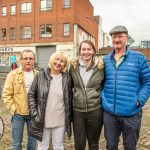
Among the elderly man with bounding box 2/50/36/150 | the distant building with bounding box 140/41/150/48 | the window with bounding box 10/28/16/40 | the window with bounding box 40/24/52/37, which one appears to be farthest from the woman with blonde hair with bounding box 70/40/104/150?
the distant building with bounding box 140/41/150/48

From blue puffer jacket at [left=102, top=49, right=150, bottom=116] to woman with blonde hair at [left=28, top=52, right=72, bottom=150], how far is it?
25.9 inches

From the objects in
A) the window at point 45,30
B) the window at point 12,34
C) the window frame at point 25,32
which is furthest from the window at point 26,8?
the window at point 45,30

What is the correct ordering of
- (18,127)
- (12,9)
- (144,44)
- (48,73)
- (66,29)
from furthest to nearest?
(144,44) < (12,9) < (66,29) < (18,127) < (48,73)

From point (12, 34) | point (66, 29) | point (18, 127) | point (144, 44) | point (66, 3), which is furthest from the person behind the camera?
point (144, 44)

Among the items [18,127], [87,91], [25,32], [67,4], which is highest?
[67,4]

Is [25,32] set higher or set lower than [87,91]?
higher

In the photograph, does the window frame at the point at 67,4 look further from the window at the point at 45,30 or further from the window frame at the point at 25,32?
the window frame at the point at 25,32

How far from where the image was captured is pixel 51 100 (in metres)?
4.18

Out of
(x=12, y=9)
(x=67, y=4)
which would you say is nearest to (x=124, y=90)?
(x=67, y=4)

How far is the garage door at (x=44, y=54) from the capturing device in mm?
38781

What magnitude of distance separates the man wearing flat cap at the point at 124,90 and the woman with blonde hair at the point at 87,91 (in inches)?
5.1

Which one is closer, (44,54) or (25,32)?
(44,54)

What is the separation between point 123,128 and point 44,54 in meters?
35.5

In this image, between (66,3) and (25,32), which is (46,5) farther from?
(25,32)
